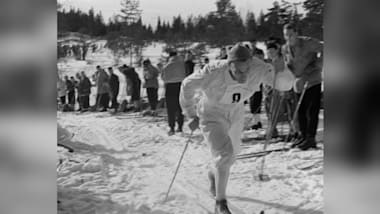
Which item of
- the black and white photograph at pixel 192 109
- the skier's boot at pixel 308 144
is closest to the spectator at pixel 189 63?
→ the black and white photograph at pixel 192 109

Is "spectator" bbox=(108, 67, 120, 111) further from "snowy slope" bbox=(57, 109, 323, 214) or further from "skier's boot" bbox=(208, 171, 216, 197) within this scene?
"skier's boot" bbox=(208, 171, 216, 197)

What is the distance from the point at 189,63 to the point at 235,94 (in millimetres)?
189

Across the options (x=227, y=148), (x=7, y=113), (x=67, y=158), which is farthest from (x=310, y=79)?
(x=7, y=113)

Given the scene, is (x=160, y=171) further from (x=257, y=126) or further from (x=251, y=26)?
(x=251, y=26)

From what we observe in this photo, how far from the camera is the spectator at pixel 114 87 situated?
4.94 ft

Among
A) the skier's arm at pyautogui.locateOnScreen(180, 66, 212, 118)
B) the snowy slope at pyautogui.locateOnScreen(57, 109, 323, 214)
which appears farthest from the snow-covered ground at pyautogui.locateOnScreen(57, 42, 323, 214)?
the skier's arm at pyautogui.locateOnScreen(180, 66, 212, 118)

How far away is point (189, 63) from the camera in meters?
1.52

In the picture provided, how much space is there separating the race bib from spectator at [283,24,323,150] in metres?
0.21

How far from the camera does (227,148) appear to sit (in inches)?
58.5

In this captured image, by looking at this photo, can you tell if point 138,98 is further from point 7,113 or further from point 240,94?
point 7,113

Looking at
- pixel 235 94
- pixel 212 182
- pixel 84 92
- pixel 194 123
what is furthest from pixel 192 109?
pixel 84 92

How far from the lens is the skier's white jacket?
1.47m

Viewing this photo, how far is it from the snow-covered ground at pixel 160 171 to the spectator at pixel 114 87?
0.12ft

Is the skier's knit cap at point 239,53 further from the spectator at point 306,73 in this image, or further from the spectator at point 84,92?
the spectator at point 84,92
